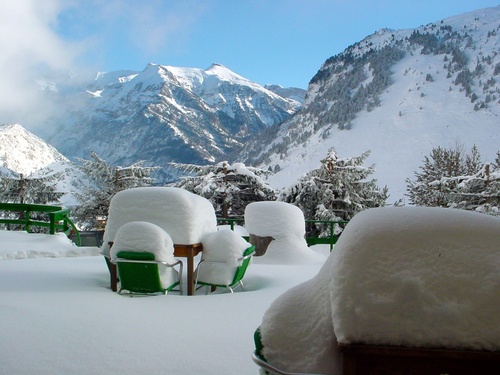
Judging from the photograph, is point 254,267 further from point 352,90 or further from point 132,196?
point 352,90

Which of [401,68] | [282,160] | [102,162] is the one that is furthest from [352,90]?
[102,162]

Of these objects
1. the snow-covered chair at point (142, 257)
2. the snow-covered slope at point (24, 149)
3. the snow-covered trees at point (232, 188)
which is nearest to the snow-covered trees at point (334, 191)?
the snow-covered trees at point (232, 188)

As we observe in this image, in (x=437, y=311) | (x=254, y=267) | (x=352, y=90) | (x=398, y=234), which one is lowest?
(x=254, y=267)

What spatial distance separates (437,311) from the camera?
139cm

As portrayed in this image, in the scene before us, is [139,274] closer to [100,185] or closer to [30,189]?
[100,185]

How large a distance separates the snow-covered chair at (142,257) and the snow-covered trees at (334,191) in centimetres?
1174

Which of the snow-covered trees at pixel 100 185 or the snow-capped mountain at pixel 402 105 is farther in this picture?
the snow-capped mountain at pixel 402 105

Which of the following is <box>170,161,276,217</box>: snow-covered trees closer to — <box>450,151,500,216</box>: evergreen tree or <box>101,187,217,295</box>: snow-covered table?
<box>450,151,500,216</box>: evergreen tree

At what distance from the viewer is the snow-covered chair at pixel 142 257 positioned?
4.54 meters

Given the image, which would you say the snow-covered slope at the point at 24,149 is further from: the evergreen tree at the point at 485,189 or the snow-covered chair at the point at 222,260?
the snow-covered chair at the point at 222,260

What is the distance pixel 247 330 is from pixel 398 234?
2166mm

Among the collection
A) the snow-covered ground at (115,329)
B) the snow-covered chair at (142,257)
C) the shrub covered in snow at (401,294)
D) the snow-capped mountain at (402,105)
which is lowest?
the snow-covered ground at (115,329)

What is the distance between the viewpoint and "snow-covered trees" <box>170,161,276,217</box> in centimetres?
1550

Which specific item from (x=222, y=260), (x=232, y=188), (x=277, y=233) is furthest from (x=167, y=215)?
(x=232, y=188)
